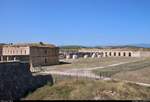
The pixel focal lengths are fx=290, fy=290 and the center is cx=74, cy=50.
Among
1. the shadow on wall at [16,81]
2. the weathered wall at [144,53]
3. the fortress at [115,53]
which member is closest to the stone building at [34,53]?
the shadow on wall at [16,81]

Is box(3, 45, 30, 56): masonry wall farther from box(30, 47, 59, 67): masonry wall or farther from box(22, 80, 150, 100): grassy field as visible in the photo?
box(22, 80, 150, 100): grassy field

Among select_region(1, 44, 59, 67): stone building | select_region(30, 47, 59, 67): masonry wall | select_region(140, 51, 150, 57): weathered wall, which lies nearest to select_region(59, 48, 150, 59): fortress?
select_region(140, 51, 150, 57): weathered wall

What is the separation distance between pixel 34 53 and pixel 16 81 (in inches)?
1099

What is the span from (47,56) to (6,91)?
32936 millimetres

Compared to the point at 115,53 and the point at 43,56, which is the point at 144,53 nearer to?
the point at 115,53

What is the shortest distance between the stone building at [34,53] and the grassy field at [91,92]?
Answer: 2451 centimetres

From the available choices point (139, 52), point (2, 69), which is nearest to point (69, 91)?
point (2, 69)

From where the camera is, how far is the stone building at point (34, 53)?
180 ft

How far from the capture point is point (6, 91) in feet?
87.3

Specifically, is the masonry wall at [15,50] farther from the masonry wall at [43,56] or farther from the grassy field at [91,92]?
the grassy field at [91,92]

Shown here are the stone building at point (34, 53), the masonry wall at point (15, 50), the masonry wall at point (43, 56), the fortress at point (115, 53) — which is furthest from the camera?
the fortress at point (115, 53)

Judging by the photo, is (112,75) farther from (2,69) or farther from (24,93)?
(2,69)

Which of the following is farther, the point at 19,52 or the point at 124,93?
the point at 19,52

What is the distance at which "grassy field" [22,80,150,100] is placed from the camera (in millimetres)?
26641
